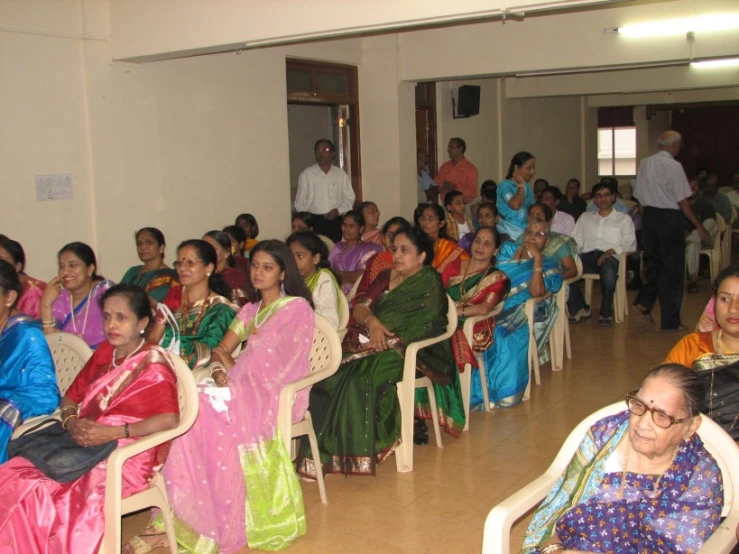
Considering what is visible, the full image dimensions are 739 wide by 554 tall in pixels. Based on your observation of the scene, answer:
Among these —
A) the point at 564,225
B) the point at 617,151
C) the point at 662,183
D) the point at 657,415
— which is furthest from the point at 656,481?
the point at 617,151

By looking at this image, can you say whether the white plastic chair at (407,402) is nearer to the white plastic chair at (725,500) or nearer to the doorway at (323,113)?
the white plastic chair at (725,500)

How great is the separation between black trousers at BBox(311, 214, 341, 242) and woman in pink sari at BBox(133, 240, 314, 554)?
4.06m

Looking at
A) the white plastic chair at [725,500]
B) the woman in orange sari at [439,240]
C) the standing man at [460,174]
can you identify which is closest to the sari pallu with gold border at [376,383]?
the woman in orange sari at [439,240]

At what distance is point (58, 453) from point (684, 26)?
6.11 m

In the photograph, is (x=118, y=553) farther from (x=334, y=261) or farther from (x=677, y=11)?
(x=677, y=11)

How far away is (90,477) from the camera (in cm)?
262

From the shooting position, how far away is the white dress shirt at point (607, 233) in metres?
7.04

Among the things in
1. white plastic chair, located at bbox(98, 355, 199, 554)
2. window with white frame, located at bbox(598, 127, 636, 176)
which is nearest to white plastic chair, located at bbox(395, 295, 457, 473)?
white plastic chair, located at bbox(98, 355, 199, 554)

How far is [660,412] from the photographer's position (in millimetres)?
1936

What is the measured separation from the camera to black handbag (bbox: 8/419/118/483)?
257 centimetres

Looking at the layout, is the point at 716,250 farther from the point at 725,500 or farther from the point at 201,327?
the point at 725,500

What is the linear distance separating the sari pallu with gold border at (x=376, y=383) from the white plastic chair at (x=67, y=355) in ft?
3.28

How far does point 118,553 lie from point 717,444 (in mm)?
1767

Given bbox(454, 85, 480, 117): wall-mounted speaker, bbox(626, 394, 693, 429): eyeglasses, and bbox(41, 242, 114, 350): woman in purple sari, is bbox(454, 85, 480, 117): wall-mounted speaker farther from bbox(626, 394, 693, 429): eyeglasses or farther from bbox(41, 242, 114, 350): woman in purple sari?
bbox(626, 394, 693, 429): eyeglasses
